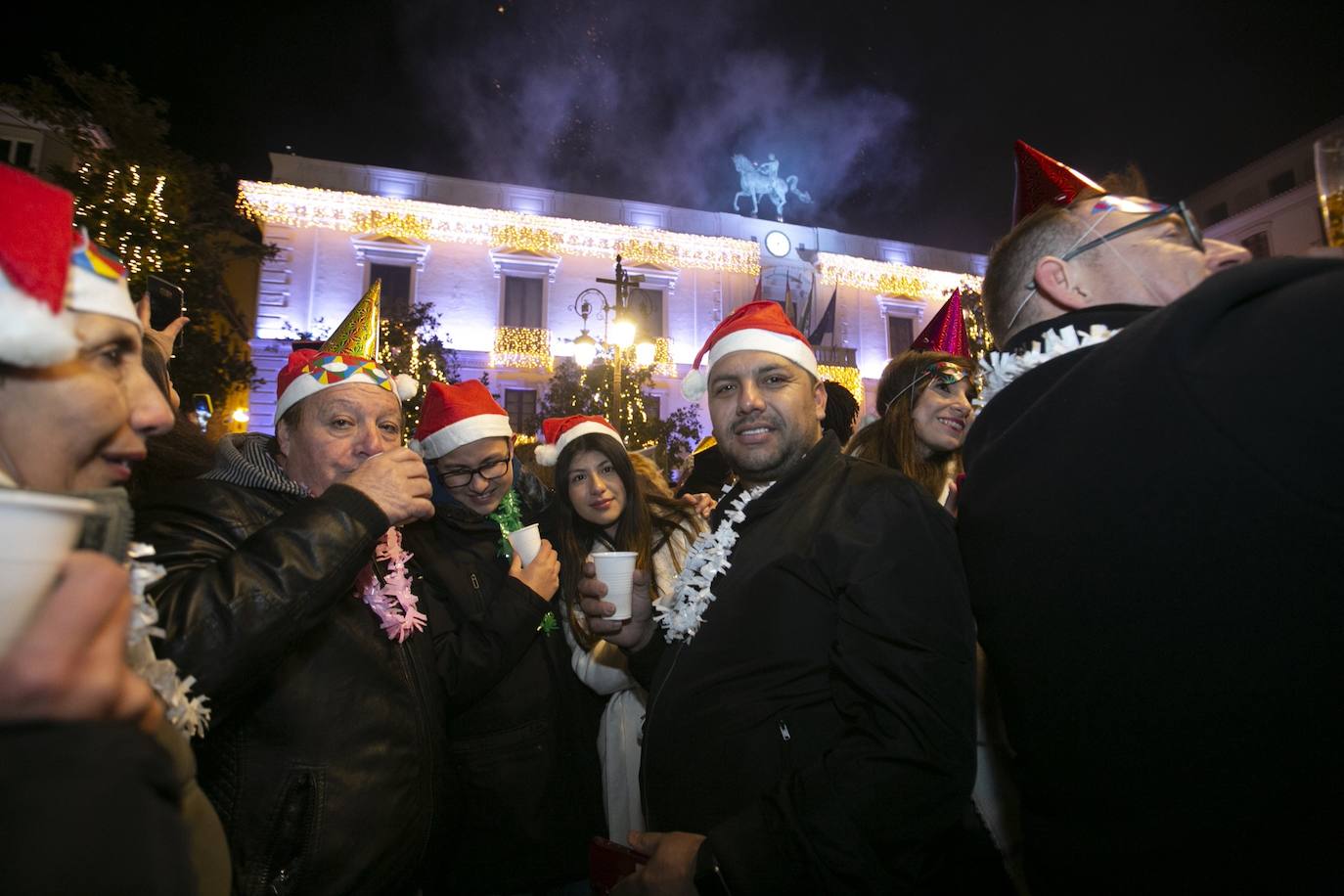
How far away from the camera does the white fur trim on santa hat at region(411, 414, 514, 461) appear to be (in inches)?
159

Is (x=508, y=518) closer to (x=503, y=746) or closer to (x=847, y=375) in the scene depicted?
(x=503, y=746)

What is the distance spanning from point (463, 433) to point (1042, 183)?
3333 mm

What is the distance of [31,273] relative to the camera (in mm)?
906

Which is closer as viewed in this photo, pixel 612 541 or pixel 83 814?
pixel 83 814

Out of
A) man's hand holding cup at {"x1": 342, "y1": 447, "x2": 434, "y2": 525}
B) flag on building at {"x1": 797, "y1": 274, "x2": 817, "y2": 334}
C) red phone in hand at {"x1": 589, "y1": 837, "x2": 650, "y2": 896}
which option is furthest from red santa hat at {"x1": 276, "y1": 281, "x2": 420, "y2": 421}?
flag on building at {"x1": 797, "y1": 274, "x2": 817, "y2": 334}

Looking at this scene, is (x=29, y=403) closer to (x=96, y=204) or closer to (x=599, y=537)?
(x=599, y=537)

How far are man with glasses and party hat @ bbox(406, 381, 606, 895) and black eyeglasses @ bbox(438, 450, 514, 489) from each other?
358 millimetres

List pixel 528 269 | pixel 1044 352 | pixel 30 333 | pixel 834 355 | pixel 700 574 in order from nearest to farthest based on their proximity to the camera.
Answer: pixel 30 333 → pixel 1044 352 → pixel 700 574 → pixel 528 269 → pixel 834 355

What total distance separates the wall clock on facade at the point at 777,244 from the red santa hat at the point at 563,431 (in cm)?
2463

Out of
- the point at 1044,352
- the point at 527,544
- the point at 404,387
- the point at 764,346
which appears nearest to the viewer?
the point at 1044,352

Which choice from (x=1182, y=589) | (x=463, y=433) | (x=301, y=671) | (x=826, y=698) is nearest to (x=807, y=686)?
(x=826, y=698)

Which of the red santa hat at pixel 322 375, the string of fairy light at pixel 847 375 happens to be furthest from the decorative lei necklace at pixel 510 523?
the string of fairy light at pixel 847 375

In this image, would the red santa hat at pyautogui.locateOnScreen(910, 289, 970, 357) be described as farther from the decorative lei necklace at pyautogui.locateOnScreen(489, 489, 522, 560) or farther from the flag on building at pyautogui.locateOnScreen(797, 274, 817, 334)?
the flag on building at pyautogui.locateOnScreen(797, 274, 817, 334)

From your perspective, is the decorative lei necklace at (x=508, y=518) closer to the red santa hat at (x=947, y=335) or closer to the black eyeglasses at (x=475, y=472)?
the black eyeglasses at (x=475, y=472)
